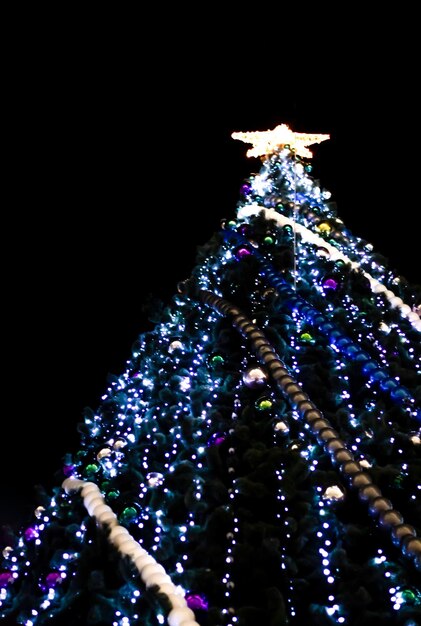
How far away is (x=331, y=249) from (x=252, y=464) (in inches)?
65.0

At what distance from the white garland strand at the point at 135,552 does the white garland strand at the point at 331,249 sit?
1.79 m

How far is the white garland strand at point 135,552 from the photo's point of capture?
6.48ft

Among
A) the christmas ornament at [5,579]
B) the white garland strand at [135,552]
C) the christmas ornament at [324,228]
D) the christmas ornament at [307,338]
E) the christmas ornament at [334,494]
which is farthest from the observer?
the christmas ornament at [324,228]

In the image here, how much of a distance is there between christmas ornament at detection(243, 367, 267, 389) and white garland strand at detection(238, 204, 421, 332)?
1069 millimetres

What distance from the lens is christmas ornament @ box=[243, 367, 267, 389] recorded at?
8.36 ft

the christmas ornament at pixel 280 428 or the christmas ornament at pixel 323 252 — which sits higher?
the christmas ornament at pixel 323 252

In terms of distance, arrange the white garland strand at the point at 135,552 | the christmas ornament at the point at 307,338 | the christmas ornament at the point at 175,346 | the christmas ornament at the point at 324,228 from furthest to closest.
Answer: the christmas ornament at the point at 324,228
the christmas ornament at the point at 175,346
the christmas ornament at the point at 307,338
the white garland strand at the point at 135,552

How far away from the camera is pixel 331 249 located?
3.52m

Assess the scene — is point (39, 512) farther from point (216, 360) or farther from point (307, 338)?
point (307, 338)

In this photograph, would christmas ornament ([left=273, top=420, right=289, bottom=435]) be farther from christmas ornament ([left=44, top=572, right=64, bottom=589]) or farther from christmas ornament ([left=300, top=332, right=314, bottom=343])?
christmas ornament ([left=44, top=572, right=64, bottom=589])

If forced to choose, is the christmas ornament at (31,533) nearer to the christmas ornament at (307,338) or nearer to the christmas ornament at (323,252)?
the christmas ornament at (307,338)

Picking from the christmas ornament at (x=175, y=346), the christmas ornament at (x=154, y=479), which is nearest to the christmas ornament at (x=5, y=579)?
the christmas ornament at (x=154, y=479)

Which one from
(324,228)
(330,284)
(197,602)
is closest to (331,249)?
(324,228)

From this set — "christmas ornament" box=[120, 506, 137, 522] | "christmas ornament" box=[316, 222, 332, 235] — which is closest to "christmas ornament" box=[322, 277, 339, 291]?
"christmas ornament" box=[316, 222, 332, 235]
